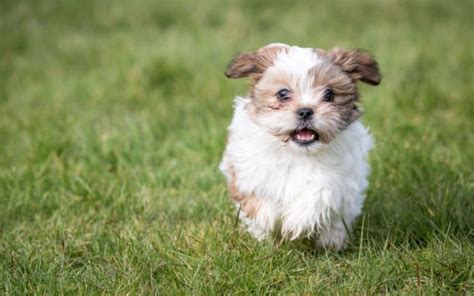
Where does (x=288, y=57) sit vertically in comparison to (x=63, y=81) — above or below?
above

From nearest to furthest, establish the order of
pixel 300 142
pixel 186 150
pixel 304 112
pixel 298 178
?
1. pixel 304 112
2. pixel 300 142
3. pixel 298 178
4. pixel 186 150

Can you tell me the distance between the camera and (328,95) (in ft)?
12.8

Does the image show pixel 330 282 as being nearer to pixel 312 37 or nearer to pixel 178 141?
pixel 178 141

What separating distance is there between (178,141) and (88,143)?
68cm

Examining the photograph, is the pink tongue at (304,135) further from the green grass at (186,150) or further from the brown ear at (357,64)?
the green grass at (186,150)

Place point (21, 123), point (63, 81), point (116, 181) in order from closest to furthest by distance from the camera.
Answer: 1. point (116, 181)
2. point (21, 123)
3. point (63, 81)

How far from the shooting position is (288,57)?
155 inches

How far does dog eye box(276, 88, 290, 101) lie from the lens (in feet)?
12.7

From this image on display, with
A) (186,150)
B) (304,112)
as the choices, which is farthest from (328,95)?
(186,150)

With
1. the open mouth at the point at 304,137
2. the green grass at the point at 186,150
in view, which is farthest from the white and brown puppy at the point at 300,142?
the green grass at the point at 186,150

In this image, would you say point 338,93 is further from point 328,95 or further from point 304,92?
point 304,92

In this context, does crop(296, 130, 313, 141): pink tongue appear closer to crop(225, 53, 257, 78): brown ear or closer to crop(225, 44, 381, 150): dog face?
crop(225, 44, 381, 150): dog face

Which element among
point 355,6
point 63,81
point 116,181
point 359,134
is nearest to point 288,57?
point 359,134

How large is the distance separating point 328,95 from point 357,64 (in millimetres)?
310
